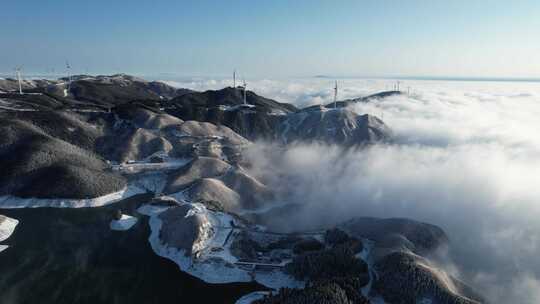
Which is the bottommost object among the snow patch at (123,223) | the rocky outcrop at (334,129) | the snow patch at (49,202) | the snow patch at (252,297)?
the snow patch at (252,297)

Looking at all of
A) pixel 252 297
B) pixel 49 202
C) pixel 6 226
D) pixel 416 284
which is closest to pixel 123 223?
pixel 6 226

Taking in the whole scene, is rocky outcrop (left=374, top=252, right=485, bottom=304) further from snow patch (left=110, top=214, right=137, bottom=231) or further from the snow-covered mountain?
snow patch (left=110, top=214, right=137, bottom=231)

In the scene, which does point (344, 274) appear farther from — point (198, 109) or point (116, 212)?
point (198, 109)

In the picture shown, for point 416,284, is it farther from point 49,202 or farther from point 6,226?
point 49,202

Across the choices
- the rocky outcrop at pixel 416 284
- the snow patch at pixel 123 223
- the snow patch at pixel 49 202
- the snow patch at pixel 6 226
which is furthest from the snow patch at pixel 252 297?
the snow patch at pixel 49 202

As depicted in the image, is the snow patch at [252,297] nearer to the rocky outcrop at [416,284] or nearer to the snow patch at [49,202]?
the rocky outcrop at [416,284]

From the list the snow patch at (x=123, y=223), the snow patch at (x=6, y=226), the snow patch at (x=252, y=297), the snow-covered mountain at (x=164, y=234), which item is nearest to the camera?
the snow patch at (x=252, y=297)

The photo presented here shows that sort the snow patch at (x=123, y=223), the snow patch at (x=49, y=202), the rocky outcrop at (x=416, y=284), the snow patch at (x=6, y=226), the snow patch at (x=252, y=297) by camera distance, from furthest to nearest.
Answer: the snow patch at (x=49, y=202)
the snow patch at (x=123, y=223)
the snow patch at (x=6, y=226)
the snow patch at (x=252, y=297)
the rocky outcrop at (x=416, y=284)

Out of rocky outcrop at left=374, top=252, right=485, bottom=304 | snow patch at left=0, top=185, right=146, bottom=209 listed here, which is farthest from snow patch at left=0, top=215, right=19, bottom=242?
rocky outcrop at left=374, top=252, right=485, bottom=304

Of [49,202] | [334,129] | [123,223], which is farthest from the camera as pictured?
[334,129]

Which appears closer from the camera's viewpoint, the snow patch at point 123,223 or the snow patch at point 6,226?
the snow patch at point 6,226

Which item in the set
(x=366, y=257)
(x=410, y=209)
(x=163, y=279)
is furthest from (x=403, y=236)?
(x=163, y=279)
